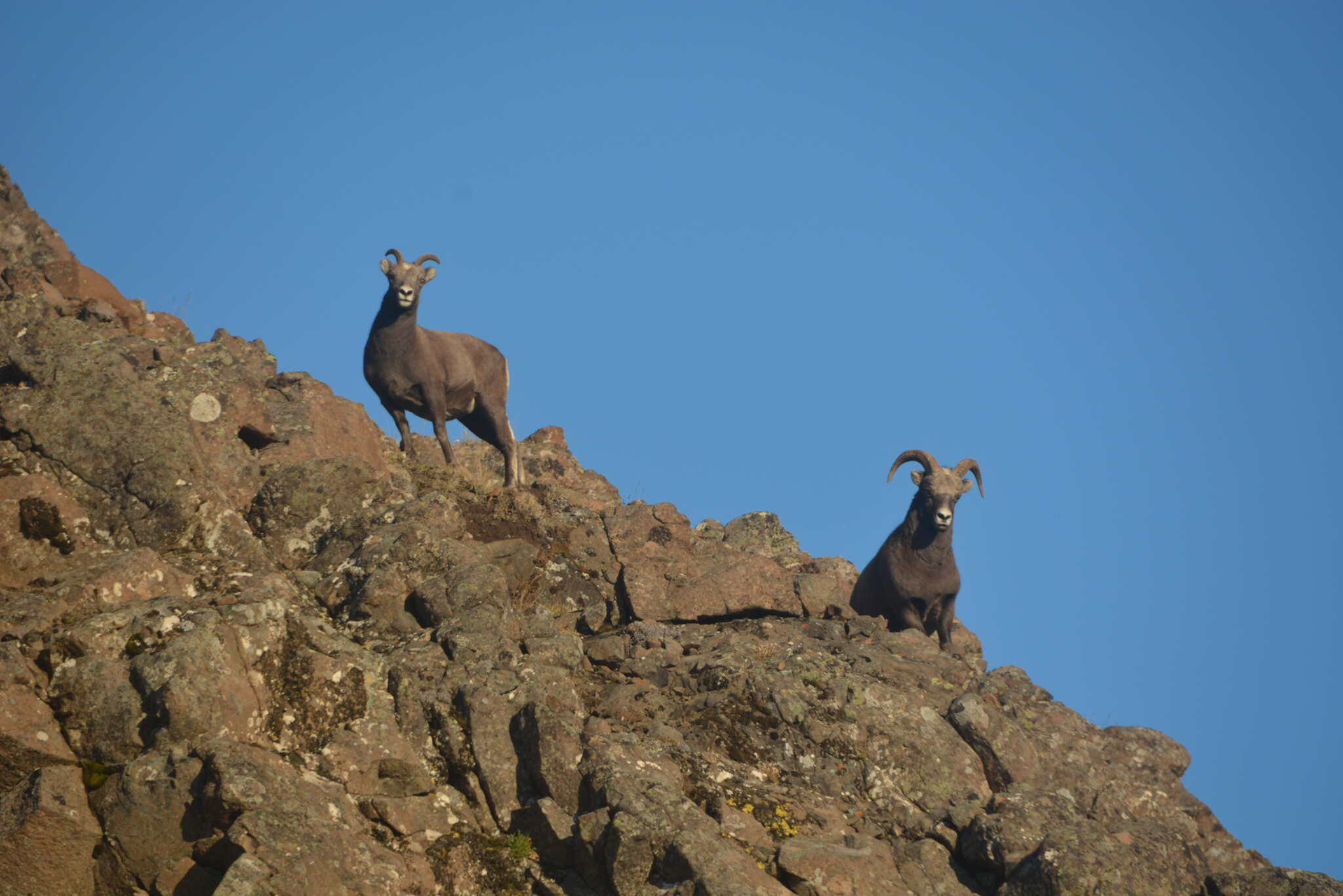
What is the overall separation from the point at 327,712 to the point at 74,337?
7389 mm

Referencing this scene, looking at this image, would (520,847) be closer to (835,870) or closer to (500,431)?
(835,870)

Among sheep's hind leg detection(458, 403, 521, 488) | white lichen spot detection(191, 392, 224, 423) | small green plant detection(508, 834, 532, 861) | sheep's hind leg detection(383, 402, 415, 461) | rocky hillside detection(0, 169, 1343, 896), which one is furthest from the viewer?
sheep's hind leg detection(458, 403, 521, 488)

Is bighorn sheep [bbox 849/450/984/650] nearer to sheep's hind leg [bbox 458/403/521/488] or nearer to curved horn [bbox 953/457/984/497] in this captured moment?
curved horn [bbox 953/457/984/497]

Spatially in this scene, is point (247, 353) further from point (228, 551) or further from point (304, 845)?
point (304, 845)

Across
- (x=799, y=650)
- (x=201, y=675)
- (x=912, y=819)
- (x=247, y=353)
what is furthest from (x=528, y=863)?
(x=247, y=353)

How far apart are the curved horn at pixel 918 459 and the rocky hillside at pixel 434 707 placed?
12.5ft

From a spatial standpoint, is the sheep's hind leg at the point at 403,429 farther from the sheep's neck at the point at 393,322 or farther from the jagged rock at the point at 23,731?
the jagged rock at the point at 23,731

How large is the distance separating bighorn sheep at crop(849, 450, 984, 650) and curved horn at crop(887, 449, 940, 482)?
0.05m

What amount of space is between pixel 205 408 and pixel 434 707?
6123 mm

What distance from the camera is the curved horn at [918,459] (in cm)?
1844

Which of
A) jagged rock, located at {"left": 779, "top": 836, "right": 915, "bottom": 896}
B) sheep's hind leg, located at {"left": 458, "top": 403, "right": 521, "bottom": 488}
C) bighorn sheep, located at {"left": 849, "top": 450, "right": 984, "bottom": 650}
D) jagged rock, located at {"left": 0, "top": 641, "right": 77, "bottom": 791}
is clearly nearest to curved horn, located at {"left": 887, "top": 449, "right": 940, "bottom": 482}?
bighorn sheep, located at {"left": 849, "top": 450, "right": 984, "bottom": 650}

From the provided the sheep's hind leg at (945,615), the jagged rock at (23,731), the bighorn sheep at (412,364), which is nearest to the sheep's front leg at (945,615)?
the sheep's hind leg at (945,615)

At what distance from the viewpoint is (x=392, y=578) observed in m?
11.9

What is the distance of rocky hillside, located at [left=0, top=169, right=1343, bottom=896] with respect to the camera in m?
8.41
